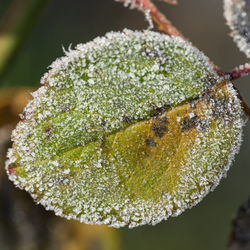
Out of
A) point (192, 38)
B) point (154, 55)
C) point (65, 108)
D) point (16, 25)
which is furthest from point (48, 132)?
point (192, 38)

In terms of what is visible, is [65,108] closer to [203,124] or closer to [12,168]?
[12,168]

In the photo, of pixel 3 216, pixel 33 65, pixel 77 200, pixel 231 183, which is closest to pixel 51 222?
pixel 3 216

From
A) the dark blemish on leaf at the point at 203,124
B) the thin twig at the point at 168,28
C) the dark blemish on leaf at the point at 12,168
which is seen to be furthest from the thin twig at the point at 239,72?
the dark blemish on leaf at the point at 12,168

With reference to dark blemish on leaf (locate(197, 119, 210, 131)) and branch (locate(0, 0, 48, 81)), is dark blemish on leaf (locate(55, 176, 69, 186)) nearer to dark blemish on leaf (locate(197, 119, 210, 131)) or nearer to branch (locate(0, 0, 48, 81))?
dark blemish on leaf (locate(197, 119, 210, 131))

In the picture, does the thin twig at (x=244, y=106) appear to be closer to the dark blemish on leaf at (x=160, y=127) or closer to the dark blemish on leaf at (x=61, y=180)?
the dark blemish on leaf at (x=160, y=127)

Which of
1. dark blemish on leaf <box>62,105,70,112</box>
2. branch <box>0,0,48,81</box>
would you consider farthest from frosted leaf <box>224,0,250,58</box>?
branch <box>0,0,48,81</box>

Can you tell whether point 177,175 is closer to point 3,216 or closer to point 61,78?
point 61,78

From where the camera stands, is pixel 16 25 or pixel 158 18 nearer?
pixel 158 18
